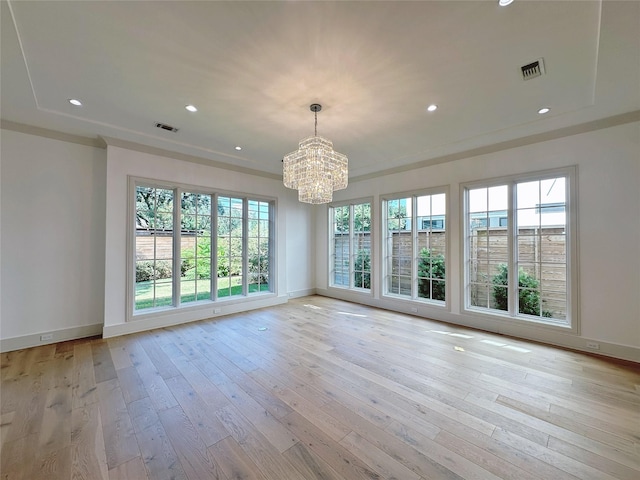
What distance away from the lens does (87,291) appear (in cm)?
390

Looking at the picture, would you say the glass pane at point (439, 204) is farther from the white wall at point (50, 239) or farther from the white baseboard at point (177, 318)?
the white wall at point (50, 239)

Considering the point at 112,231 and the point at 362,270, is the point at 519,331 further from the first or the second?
the point at 112,231

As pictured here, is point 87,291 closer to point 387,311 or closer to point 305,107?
point 305,107

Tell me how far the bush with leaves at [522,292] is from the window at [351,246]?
2.49 m

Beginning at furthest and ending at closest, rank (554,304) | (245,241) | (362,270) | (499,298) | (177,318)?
1. (362,270)
2. (245,241)
3. (177,318)
4. (499,298)
5. (554,304)

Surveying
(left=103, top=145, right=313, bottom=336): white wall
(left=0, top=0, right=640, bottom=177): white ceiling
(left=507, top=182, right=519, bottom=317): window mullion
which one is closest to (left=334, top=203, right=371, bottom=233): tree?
(left=103, top=145, right=313, bottom=336): white wall

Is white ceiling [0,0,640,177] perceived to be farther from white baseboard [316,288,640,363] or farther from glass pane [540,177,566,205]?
white baseboard [316,288,640,363]

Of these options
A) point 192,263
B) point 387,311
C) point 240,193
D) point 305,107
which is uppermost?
point 305,107

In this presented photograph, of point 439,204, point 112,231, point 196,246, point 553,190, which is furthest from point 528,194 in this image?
point 112,231

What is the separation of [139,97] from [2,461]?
3215 millimetres

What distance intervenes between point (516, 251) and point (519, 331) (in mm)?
1215

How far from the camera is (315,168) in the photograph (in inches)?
112

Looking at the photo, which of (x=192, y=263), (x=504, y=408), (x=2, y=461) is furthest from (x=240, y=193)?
(x=504, y=408)

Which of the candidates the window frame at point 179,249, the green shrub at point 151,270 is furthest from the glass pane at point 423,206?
the green shrub at point 151,270
